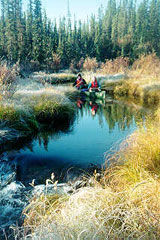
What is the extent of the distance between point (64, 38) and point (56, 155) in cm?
3482

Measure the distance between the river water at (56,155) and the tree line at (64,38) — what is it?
19506 mm

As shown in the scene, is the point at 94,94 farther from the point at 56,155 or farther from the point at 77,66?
the point at 77,66

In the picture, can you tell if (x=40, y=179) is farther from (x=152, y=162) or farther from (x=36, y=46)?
(x=36, y=46)

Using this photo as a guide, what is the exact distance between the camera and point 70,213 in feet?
8.09

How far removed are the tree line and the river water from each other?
64.0 ft

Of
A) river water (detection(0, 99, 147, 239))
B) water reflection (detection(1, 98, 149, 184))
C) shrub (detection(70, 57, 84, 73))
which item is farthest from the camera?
shrub (detection(70, 57, 84, 73))

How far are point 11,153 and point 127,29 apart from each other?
5118cm

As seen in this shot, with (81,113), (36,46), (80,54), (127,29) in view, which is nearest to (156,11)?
(127,29)

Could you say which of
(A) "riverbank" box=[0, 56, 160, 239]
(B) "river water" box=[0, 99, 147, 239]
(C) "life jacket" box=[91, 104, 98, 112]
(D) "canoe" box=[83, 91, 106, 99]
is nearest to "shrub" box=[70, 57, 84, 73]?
(D) "canoe" box=[83, 91, 106, 99]

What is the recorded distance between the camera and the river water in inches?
150

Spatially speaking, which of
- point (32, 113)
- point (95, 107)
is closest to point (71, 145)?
point (32, 113)

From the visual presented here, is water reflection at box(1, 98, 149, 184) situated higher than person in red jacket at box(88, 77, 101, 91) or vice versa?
person in red jacket at box(88, 77, 101, 91)

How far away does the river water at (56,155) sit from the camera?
380 centimetres

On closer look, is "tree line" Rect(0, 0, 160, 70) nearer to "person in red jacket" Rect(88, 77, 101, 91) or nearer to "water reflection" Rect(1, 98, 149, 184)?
"person in red jacket" Rect(88, 77, 101, 91)
